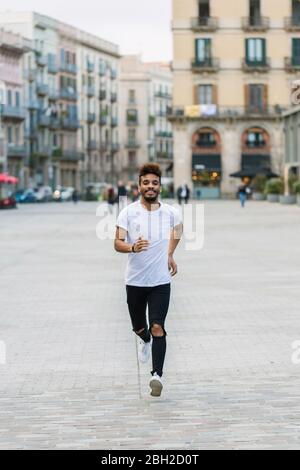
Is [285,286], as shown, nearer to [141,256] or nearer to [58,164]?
[141,256]

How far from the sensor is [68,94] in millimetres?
127375

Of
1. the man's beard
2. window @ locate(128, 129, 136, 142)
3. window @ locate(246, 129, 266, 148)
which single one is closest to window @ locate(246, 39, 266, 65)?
window @ locate(246, 129, 266, 148)

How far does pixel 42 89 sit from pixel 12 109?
33.9ft

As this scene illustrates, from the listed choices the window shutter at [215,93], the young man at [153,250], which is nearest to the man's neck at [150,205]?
the young man at [153,250]

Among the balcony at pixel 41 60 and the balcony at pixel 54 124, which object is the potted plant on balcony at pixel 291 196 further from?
the balcony at pixel 54 124

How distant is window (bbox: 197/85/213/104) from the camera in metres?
87.8

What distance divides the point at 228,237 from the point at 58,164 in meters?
93.4

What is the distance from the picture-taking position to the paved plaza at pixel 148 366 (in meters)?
7.90

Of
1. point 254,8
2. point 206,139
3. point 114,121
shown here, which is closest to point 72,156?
point 114,121

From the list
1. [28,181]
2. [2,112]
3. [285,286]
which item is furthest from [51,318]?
[28,181]

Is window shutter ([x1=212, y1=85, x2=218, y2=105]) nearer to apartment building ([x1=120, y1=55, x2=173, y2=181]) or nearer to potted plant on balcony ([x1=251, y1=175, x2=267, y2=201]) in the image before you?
potted plant on balcony ([x1=251, y1=175, x2=267, y2=201])

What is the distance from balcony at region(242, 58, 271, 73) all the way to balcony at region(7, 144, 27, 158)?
28160 millimetres

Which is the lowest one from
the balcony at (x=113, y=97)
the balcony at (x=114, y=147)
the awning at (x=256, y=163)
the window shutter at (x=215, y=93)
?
the awning at (x=256, y=163)

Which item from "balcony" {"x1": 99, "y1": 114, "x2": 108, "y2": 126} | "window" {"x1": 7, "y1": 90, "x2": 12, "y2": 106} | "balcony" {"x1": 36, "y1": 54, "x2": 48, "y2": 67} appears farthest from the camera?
"balcony" {"x1": 99, "y1": 114, "x2": 108, "y2": 126}
